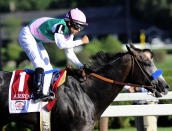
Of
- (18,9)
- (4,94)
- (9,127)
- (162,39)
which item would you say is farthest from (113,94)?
(18,9)

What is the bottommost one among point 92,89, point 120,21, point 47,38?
point 92,89

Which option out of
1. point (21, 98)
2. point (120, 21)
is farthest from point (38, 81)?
point (120, 21)

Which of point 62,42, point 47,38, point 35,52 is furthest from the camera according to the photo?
point 47,38

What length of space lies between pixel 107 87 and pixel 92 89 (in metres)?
0.19

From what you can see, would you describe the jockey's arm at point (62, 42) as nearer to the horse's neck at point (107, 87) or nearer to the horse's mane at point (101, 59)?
the horse's mane at point (101, 59)

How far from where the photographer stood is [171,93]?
602 centimetres

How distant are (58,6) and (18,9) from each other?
11127 mm

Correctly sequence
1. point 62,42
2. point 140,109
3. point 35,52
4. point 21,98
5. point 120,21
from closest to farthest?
point 62,42
point 21,98
point 35,52
point 140,109
point 120,21

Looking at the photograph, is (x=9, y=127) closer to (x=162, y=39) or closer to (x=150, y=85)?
(x=150, y=85)

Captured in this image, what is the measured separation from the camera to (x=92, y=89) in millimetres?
4941

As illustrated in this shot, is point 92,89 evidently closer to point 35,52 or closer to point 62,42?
point 62,42

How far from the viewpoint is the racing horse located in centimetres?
476

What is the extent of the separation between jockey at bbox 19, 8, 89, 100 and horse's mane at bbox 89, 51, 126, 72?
171 mm

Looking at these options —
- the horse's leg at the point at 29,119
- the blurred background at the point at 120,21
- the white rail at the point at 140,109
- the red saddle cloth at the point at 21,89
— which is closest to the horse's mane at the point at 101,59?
the red saddle cloth at the point at 21,89
